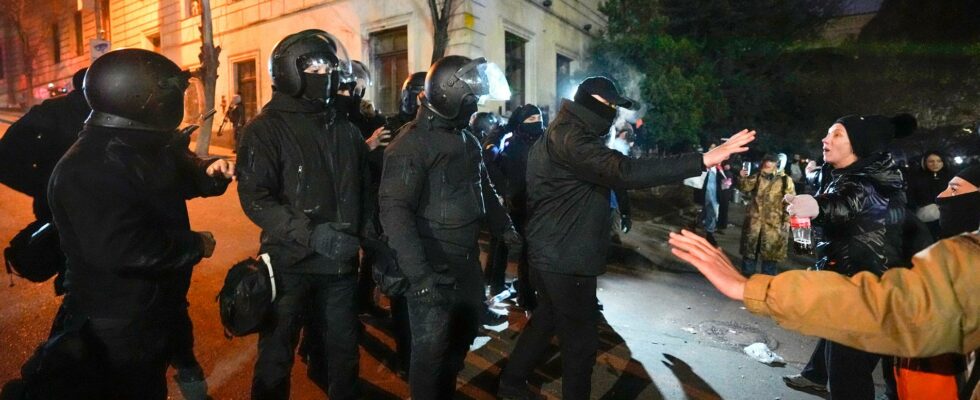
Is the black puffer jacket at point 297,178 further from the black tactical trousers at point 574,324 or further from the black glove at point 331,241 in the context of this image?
the black tactical trousers at point 574,324

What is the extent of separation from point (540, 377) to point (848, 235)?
208cm

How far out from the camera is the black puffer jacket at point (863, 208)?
2.70 m

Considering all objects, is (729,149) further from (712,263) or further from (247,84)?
(247,84)

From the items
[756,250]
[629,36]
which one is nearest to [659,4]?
[629,36]

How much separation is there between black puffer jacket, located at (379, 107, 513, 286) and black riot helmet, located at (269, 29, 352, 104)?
1.54 feet

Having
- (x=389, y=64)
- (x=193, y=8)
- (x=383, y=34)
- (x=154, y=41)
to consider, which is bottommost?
(x=389, y=64)

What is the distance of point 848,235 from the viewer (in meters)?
2.80

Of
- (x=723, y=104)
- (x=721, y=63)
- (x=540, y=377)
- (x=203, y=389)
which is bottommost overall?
(x=540, y=377)

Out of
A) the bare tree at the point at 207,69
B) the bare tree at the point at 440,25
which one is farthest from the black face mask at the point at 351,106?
the bare tree at the point at 207,69

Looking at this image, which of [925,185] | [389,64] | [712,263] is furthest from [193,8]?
[712,263]

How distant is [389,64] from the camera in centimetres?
1508

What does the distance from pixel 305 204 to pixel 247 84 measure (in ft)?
60.3

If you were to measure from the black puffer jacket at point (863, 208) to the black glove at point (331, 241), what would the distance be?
2.40 m

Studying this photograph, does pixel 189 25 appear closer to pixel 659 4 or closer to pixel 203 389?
pixel 659 4
